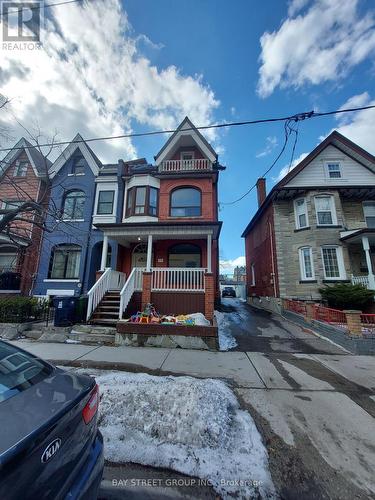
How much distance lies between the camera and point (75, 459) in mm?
1442

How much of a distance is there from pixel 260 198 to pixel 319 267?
27.9 ft

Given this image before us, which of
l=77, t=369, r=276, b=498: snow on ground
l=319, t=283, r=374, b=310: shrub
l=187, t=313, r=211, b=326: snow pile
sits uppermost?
l=319, t=283, r=374, b=310: shrub

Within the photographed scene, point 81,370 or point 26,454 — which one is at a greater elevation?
point 26,454

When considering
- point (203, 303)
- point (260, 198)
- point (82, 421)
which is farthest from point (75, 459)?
point (260, 198)

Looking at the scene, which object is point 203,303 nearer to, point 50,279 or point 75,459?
point 75,459

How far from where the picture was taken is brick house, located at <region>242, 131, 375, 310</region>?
41.9 ft

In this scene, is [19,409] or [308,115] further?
[308,115]

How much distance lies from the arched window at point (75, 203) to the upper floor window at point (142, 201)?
314 cm

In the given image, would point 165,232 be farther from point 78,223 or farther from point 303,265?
point 303,265

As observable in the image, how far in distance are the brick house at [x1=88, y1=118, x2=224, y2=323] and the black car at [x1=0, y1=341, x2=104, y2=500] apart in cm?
673

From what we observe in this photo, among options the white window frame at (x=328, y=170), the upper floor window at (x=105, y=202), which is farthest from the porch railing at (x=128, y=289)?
the white window frame at (x=328, y=170)

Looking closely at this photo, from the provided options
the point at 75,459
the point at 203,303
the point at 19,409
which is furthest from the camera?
the point at 203,303

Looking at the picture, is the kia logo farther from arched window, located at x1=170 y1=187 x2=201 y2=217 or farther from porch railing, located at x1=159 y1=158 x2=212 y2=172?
porch railing, located at x1=159 y1=158 x2=212 y2=172

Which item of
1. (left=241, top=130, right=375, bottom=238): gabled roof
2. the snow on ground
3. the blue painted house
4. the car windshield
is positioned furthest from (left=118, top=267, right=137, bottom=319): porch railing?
(left=241, top=130, right=375, bottom=238): gabled roof
